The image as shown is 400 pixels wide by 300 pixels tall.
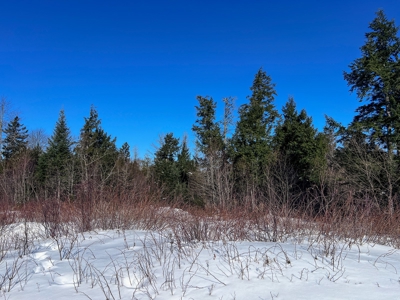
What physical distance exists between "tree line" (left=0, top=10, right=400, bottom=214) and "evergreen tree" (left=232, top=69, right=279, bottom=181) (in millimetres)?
74

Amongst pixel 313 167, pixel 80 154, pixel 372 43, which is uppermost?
pixel 372 43

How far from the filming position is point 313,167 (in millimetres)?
17703

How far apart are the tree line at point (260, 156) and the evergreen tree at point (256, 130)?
0.24ft

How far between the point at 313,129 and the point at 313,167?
2980 millimetres

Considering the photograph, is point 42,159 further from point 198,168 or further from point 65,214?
point 65,214

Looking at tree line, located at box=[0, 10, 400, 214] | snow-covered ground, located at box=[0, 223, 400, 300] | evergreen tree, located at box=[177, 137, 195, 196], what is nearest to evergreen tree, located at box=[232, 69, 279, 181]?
tree line, located at box=[0, 10, 400, 214]

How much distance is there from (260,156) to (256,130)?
1968mm

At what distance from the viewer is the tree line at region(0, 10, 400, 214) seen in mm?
13371

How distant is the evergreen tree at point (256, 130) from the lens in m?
20.0

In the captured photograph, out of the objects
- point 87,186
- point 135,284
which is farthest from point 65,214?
point 135,284

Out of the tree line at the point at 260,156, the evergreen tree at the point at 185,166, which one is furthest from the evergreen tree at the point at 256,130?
the evergreen tree at the point at 185,166

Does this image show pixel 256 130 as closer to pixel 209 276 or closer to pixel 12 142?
pixel 209 276

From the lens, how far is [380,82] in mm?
15281

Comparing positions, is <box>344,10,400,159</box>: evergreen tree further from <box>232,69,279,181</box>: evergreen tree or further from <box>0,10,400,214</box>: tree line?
<box>232,69,279,181</box>: evergreen tree
